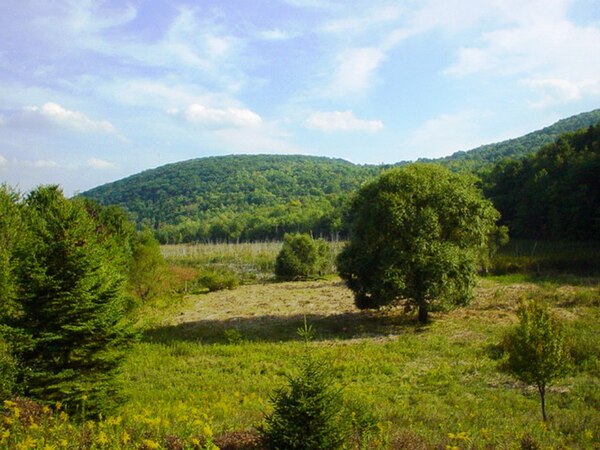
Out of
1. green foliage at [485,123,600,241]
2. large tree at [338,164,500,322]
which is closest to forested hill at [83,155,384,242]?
green foliage at [485,123,600,241]

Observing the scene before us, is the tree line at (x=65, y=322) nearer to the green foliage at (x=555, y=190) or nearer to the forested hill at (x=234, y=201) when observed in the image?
the green foliage at (x=555, y=190)

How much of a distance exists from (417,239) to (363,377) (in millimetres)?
8834

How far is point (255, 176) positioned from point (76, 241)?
589ft

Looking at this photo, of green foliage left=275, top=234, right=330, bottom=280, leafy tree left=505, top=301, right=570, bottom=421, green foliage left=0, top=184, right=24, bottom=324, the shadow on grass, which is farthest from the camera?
green foliage left=275, top=234, right=330, bottom=280

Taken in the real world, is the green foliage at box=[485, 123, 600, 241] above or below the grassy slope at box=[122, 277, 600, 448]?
above

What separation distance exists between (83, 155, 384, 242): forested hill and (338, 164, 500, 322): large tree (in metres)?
73.6

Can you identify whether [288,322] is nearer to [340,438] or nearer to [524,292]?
[524,292]

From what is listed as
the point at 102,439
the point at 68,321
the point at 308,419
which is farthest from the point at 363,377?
the point at 102,439

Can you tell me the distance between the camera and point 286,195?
166875mm

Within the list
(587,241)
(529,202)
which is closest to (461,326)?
(587,241)

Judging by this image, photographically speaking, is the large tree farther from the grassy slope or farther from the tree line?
the tree line

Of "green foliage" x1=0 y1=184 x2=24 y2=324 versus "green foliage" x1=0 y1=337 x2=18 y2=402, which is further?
"green foliage" x1=0 y1=184 x2=24 y2=324

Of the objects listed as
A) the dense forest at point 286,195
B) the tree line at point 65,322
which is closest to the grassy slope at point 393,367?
the tree line at point 65,322

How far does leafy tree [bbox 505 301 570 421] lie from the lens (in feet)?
32.4
